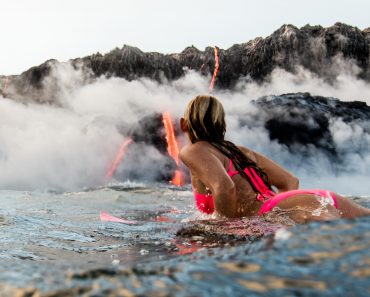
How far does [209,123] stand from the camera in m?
5.12

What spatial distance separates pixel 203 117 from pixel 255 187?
1062 millimetres

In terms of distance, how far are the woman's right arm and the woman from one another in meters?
0.28

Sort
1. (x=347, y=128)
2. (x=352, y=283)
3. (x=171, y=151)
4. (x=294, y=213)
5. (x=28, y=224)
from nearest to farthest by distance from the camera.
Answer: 1. (x=352, y=283)
2. (x=294, y=213)
3. (x=28, y=224)
4. (x=347, y=128)
5. (x=171, y=151)

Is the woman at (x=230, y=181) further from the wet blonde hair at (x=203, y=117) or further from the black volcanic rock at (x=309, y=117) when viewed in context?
the black volcanic rock at (x=309, y=117)

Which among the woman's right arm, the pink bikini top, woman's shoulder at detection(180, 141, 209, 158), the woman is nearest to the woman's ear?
the woman

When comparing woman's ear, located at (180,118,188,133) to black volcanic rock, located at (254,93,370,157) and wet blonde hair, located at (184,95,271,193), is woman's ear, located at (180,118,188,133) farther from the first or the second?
black volcanic rock, located at (254,93,370,157)

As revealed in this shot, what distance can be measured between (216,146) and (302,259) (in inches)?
130

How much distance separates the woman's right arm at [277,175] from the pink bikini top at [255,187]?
50cm

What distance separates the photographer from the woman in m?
4.52

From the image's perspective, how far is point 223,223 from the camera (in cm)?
500

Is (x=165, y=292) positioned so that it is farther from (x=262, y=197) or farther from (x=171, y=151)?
(x=171, y=151)

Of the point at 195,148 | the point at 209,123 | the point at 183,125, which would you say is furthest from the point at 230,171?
the point at 183,125

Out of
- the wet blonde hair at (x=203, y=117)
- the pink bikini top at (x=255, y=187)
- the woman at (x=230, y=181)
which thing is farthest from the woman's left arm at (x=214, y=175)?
the pink bikini top at (x=255, y=187)

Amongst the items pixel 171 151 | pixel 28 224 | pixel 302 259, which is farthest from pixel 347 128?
pixel 302 259
